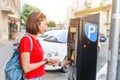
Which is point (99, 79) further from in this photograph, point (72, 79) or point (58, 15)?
point (58, 15)

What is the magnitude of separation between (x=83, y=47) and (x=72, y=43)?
27cm

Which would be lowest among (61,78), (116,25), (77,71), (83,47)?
(61,78)

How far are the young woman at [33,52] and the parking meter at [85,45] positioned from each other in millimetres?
917

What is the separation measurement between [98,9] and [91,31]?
46.6 metres

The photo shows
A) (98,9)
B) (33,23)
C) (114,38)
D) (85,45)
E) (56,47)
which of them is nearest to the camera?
(33,23)

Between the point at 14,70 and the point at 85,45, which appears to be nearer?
the point at 14,70

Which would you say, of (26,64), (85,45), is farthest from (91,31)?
(26,64)

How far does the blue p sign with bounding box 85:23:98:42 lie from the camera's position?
4086mm

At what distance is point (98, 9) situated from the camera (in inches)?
1971

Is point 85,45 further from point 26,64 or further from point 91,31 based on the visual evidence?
point 26,64

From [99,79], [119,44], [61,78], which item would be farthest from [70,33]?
[61,78]

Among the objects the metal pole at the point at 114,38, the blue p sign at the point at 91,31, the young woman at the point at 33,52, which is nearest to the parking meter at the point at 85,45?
the blue p sign at the point at 91,31

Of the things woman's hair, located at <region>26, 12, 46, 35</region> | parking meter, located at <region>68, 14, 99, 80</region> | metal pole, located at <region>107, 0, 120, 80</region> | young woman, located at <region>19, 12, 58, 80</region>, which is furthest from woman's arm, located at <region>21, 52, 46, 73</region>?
parking meter, located at <region>68, 14, 99, 80</region>

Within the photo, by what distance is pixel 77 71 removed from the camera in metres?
4.18
